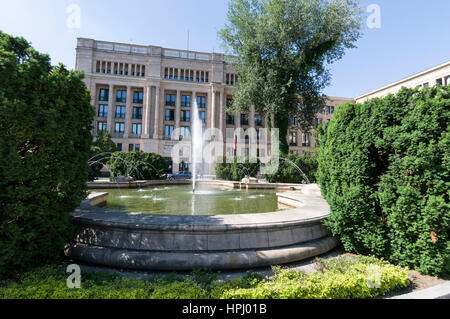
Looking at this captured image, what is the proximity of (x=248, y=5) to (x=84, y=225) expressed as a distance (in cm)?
2547

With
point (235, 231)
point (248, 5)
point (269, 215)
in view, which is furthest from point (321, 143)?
point (248, 5)

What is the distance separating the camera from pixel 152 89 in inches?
1625

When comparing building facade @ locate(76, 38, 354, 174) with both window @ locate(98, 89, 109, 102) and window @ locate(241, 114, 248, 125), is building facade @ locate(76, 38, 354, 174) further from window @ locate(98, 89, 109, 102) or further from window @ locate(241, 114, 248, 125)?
window @ locate(241, 114, 248, 125)

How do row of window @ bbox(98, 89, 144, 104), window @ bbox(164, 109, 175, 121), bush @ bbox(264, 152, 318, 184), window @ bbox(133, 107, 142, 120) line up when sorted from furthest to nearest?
window @ bbox(164, 109, 175, 121) → window @ bbox(133, 107, 142, 120) → row of window @ bbox(98, 89, 144, 104) → bush @ bbox(264, 152, 318, 184)

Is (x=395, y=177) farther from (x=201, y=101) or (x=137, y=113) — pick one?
(x=137, y=113)

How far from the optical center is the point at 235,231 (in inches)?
160

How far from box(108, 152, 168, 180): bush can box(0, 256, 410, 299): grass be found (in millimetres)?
15533

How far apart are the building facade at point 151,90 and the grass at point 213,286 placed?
37.0m

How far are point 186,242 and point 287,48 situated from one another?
2289 centimetres

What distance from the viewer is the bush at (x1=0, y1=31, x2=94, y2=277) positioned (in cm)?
310

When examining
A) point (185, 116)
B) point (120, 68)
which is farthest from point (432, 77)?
point (120, 68)

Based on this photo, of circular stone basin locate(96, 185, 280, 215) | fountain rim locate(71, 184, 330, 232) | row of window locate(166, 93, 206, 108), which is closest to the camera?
fountain rim locate(71, 184, 330, 232)

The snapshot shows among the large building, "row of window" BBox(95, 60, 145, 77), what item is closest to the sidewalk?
the large building
